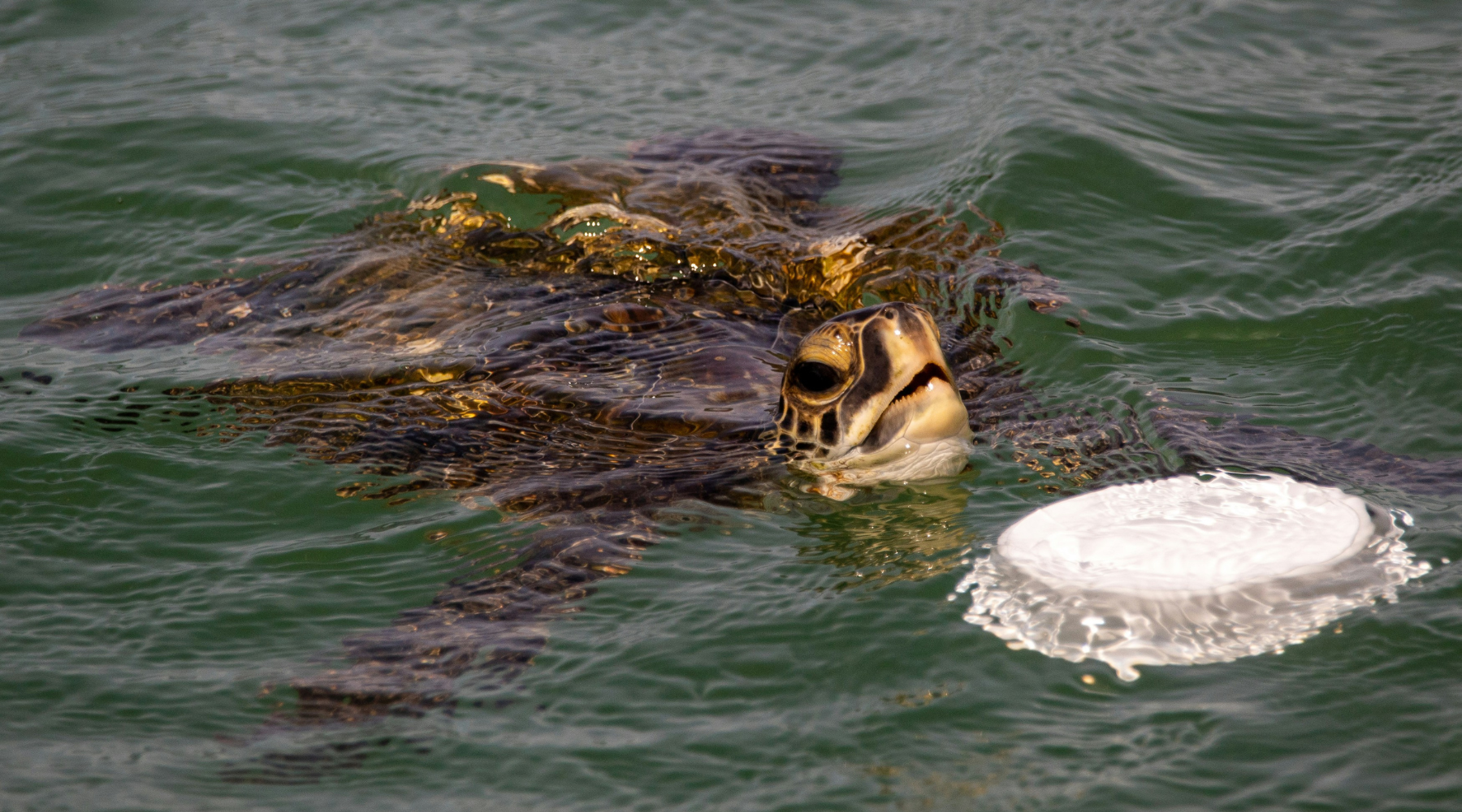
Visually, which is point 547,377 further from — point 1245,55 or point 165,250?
point 1245,55

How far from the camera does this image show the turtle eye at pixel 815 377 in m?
4.06

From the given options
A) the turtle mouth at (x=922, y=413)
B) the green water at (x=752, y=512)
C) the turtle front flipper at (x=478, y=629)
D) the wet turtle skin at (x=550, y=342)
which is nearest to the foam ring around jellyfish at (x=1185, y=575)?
the green water at (x=752, y=512)

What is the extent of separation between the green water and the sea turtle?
0.16 meters

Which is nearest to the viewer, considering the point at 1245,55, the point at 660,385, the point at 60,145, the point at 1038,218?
the point at 660,385

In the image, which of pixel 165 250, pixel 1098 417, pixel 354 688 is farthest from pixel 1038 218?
pixel 165 250

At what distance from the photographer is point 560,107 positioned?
327 inches

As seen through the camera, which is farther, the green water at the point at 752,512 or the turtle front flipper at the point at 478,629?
the turtle front flipper at the point at 478,629

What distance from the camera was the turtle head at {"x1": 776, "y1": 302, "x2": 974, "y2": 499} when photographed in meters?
3.92

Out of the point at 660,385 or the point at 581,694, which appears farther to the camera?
the point at 660,385

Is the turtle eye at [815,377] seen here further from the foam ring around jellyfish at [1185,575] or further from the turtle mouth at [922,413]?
the foam ring around jellyfish at [1185,575]

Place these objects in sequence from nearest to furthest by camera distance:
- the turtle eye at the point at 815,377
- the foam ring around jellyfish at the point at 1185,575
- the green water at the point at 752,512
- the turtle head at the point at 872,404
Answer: the green water at the point at 752,512 → the foam ring around jellyfish at the point at 1185,575 → the turtle head at the point at 872,404 → the turtle eye at the point at 815,377

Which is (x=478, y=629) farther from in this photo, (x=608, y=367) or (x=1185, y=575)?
(x=1185, y=575)

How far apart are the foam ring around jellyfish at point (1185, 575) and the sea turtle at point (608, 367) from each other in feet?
1.56

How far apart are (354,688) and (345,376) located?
1852 millimetres
